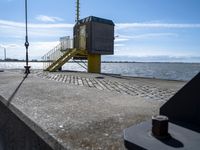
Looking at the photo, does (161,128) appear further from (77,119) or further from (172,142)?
(77,119)

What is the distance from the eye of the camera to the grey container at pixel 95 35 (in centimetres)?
1992

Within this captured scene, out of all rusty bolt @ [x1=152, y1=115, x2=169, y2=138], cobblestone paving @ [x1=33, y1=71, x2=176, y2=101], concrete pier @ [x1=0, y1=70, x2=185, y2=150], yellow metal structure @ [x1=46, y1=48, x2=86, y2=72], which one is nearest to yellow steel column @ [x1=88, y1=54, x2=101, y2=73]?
yellow metal structure @ [x1=46, y1=48, x2=86, y2=72]

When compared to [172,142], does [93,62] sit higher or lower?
higher

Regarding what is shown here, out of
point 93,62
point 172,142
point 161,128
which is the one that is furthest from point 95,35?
point 172,142

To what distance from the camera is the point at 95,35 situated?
20031mm

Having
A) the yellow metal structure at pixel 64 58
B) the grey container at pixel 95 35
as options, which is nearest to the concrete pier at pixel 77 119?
the yellow metal structure at pixel 64 58

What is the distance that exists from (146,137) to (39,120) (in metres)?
1.69

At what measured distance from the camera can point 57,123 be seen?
3115 mm

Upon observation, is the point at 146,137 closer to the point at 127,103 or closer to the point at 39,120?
the point at 39,120

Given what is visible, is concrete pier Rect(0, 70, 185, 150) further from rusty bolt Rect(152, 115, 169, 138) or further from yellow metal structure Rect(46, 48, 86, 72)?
yellow metal structure Rect(46, 48, 86, 72)

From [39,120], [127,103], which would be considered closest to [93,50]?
[127,103]

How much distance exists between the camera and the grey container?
19.9 metres

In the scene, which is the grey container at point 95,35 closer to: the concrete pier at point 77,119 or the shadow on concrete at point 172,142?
the concrete pier at point 77,119

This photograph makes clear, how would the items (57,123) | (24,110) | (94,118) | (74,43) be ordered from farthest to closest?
(74,43), (24,110), (94,118), (57,123)
